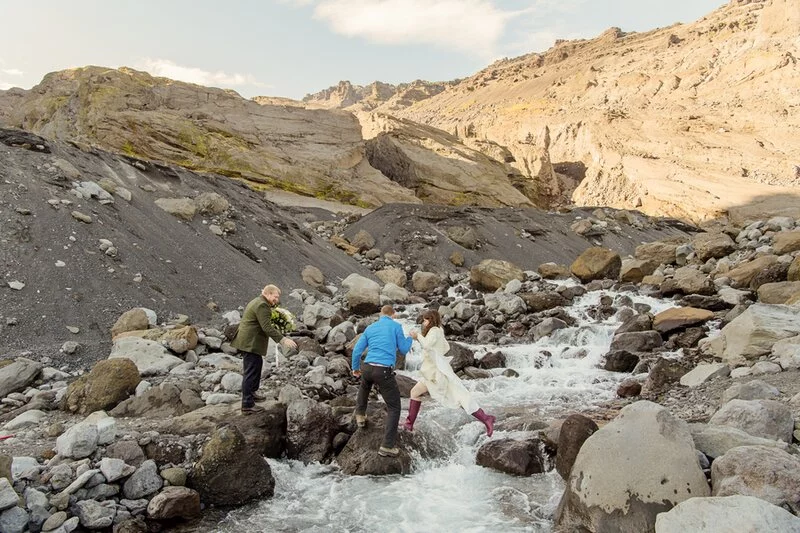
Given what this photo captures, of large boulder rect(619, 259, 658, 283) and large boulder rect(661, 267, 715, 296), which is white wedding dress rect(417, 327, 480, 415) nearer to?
large boulder rect(661, 267, 715, 296)

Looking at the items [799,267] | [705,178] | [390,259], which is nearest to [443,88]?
[705,178]

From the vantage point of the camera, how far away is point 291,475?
26.9 ft

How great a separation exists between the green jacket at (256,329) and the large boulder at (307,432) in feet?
3.90

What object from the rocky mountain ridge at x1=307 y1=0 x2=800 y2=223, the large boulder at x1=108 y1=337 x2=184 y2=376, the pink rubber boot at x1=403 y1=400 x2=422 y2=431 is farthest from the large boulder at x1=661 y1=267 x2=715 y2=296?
the rocky mountain ridge at x1=307 y1=0 x2=800 y2=223

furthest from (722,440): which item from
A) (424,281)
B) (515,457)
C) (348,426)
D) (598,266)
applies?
(424,281)

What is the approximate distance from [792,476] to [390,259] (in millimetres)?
26426

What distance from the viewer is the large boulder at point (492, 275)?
1053 inches

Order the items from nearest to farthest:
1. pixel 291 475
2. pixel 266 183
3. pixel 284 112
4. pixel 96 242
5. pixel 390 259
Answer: pixel 291 475, pixel 96 242, pixel 390 259, pixel 266 183, pixel 284 112

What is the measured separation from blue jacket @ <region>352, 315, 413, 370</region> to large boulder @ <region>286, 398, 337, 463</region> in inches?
51.2

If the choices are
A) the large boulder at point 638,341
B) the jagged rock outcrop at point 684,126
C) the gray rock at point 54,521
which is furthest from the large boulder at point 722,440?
the jagged rock outcrop at point 684,126

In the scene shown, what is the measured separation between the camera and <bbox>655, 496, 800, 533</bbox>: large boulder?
4469mm

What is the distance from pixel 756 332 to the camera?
Result: 1116cm

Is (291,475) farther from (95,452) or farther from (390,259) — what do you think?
(390,259)

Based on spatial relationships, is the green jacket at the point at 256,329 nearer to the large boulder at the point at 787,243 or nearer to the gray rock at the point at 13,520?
the gray rock at the point at 13,520
